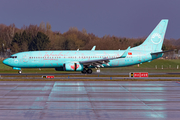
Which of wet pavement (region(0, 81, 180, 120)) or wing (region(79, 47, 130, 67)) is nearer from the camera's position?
wet pavement (region(0, 81, 180, 120))

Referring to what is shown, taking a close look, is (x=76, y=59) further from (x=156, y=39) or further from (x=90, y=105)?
(x=90, y=105)

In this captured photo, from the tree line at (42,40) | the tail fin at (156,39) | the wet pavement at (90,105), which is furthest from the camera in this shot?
the tree line at (42,40)

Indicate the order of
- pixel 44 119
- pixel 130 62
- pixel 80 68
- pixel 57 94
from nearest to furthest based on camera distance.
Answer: pixel 44 119 → pixel 57 94 → pixel 80 68 → pixel 130 62

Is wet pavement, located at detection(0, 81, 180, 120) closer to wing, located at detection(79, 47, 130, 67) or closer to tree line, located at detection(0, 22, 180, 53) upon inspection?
wing, located at detection(79, 47, 130, 67)

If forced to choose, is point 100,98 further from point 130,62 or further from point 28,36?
point 28,36

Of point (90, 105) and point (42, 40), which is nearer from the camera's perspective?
point (90, 105)

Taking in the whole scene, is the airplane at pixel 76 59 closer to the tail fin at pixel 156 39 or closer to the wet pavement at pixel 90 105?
the tail fin at pixel 156 39

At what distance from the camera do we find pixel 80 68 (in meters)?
37.4

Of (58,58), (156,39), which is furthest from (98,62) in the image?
(156,39)

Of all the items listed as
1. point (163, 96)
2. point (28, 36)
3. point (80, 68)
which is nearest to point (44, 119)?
point (163, 96)

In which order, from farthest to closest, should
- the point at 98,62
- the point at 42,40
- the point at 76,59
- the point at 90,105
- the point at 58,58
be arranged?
1. the point at 42,40
2. the point at 76,59
3. the point at 58,58
4. the point at 98,62
5. the point at 90,105

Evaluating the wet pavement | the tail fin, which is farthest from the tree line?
the wet pavement

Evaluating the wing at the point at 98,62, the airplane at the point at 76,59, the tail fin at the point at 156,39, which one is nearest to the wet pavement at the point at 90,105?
the wing at the point at 98,62

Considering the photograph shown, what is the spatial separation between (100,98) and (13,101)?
5.60 meters
